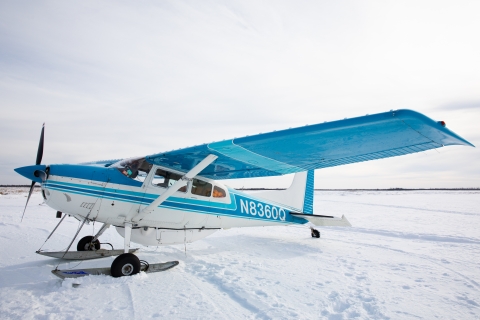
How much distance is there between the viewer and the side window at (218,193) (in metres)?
6.07

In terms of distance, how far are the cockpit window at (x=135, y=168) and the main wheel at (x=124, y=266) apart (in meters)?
1.41

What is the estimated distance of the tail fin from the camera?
7.91 m

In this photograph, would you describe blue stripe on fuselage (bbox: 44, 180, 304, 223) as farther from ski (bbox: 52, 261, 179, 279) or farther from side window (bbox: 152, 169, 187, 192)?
ski (bbox: 52, 261, 179, 279)

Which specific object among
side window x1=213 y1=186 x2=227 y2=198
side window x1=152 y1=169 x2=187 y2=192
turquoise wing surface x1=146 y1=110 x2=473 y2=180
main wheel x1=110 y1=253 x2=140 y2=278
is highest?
turquoise wing surface x1=146 y1=110 x2=473 y2=180

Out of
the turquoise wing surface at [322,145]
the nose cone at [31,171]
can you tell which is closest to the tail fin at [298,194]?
the turquoise wing surface at [322,145]

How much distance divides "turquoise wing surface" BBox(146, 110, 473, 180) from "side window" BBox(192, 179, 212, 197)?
0.29 meters

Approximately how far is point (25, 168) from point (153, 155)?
1.99 meters

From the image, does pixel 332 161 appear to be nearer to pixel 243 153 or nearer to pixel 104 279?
pixel 243 153

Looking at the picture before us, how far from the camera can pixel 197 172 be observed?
4773mm

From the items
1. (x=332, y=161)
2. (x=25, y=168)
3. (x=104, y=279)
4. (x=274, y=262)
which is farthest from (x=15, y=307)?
(x=332, y=161)

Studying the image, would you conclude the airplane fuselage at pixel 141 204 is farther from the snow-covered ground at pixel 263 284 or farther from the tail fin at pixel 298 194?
the tail fin at pixel 298 194

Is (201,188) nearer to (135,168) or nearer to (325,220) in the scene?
(135,168)

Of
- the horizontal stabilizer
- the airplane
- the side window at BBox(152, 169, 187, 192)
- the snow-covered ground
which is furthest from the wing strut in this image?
the horizontal stabilizer

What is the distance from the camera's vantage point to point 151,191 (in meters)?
5.06
